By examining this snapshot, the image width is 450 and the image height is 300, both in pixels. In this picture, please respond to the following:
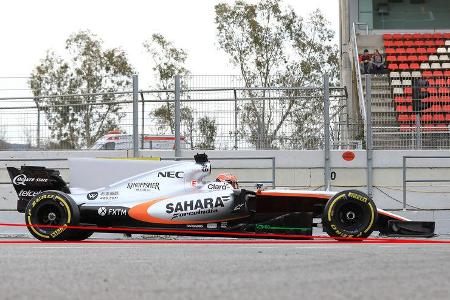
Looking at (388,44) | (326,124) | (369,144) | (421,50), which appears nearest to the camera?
(326,124)

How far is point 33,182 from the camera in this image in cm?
1328

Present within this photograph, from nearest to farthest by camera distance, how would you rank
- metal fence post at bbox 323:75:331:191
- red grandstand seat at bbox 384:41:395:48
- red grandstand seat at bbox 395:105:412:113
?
metal fence post at bbox 323:75:331:191
red grandstand seat at bbox 395:105:412:113
red grandstand seat at bbox 384:41:395:48

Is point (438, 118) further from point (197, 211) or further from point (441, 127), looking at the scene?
point (197, 211)

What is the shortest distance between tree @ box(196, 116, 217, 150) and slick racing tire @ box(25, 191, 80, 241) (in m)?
5.48

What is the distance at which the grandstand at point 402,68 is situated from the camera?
18.1 meters

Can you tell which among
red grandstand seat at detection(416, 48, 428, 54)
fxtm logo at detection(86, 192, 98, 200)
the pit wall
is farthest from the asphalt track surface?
red grandstand seat at detection(416, 48, 428, 54)

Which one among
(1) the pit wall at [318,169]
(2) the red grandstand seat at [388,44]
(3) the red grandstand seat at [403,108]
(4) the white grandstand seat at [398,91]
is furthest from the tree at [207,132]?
(2) the red grandstand seat at [388,44]

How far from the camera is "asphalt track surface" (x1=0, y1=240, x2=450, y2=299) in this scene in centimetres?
561

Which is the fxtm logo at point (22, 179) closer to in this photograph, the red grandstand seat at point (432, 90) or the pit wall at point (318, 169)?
the pit wall at point (318, 169)

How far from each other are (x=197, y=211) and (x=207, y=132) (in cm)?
541

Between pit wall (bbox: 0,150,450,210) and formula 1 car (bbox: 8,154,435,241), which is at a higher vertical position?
pit wall (bbox: 0,150,450,210)

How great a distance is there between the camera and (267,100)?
59.0ft

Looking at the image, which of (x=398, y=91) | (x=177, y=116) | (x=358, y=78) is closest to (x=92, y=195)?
(x=177, y=116)

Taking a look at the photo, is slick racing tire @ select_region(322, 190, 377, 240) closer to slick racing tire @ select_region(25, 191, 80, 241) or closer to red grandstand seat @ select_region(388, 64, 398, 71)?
slick racing tire @ select_region(25, 191, 80, 241)
